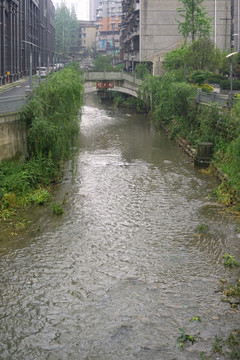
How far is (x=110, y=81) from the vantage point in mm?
56406

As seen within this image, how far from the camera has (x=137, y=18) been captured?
67438 millimetres

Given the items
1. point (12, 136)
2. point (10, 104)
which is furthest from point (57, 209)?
point (10, 104)

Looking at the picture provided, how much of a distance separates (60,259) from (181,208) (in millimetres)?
6618

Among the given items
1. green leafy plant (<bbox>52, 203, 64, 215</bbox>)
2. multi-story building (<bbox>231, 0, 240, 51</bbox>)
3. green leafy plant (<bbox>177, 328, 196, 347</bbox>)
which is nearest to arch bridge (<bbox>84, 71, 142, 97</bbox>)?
multi-story building (<bbox>231, 0, 240, 51</bbox>)

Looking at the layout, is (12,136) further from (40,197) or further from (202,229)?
(202,229)

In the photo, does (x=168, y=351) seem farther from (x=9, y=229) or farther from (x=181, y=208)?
(x=181, y=208)

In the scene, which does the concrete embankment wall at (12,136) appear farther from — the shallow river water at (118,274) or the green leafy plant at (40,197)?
the shallow river water at (118,274)

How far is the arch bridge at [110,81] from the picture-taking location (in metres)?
55.6

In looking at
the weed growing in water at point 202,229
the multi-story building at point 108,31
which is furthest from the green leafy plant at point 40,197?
the multi-story building at point 108,31

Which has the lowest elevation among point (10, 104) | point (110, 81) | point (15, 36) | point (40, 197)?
point (40, 197)

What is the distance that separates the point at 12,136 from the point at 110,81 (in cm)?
3665

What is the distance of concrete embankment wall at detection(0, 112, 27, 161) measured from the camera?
20.6 m

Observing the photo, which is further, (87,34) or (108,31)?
(87,34)

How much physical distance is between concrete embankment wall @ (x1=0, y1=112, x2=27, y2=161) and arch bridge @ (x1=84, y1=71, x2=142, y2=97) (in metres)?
34.5
